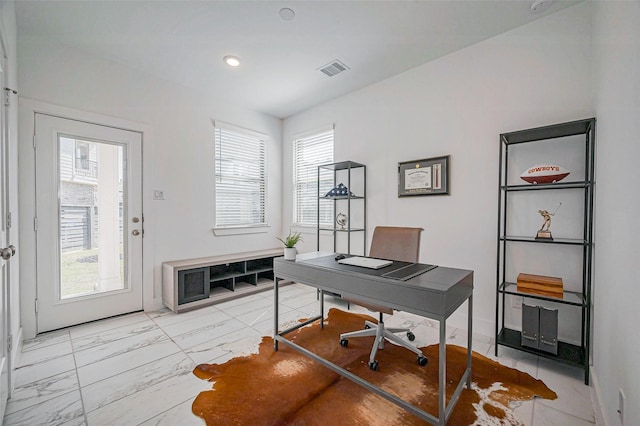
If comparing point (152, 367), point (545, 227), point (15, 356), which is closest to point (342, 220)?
point (545, 227)

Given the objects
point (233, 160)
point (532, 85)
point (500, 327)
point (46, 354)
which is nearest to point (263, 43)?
point (233, 160)

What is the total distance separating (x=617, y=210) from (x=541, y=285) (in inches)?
34.7

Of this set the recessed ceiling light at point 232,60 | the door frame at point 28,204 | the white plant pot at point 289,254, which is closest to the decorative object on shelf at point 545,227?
the white plant pot at point 289,254

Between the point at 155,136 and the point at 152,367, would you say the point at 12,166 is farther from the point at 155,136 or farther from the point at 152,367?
the point at 152,367

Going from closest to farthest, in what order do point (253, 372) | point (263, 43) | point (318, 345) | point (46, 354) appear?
point (253, 372)
point (46, 354)
point (318, 345)
point (263, 43)

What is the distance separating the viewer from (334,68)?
3.18 meters

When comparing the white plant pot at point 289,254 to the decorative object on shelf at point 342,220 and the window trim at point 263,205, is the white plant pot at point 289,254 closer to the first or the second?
the decorative object on shelf at point 342,220

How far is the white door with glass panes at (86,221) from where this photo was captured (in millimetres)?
2678

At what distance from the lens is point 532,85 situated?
2.41m

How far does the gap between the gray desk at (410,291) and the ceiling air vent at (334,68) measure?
2.26 m

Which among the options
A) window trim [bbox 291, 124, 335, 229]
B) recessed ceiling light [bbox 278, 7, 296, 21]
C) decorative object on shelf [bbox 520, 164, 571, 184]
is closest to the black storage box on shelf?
decorative object on shelf [bbox 520, 164, 571, 184]

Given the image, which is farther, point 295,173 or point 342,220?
point 295,173

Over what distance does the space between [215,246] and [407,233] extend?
283cm

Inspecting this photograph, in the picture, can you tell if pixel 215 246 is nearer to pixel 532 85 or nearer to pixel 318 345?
pixel 318 345
